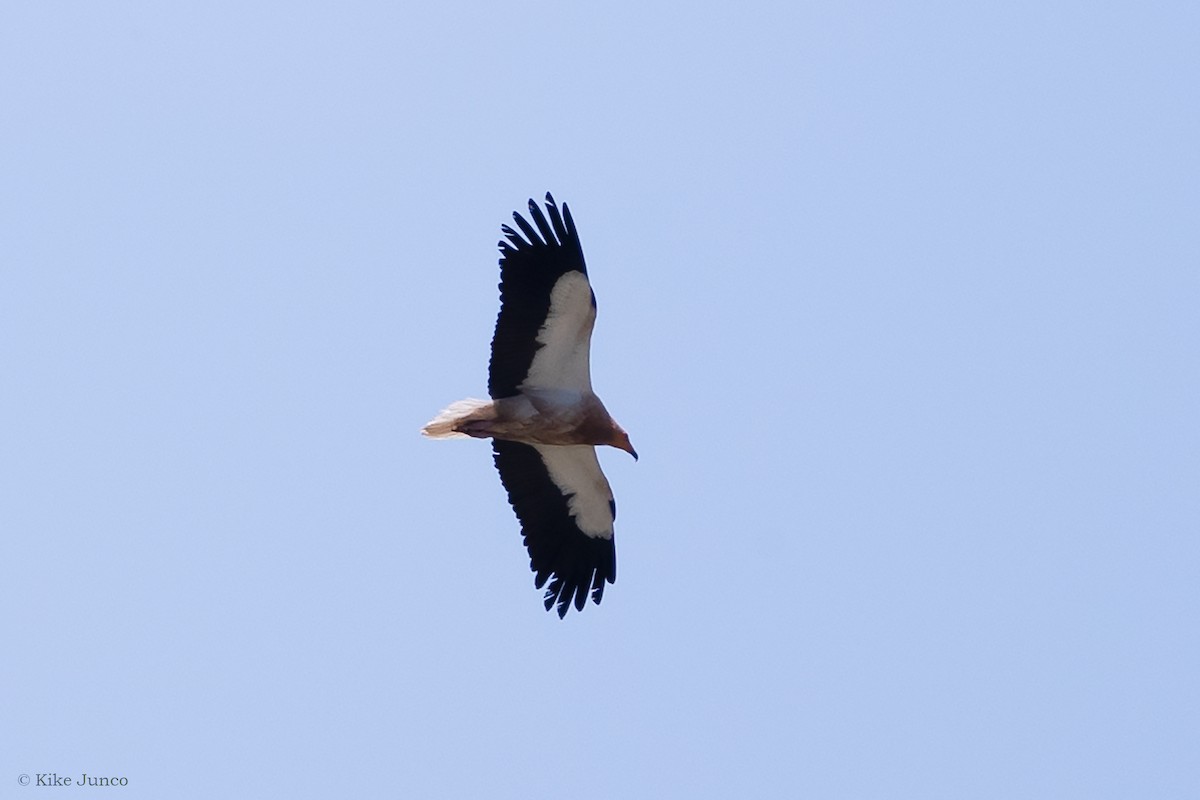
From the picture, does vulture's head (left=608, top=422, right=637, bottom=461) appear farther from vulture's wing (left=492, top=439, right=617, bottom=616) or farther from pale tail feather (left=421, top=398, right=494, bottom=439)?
pale tail feather (left=421, top=398, right=494, bottom=439)

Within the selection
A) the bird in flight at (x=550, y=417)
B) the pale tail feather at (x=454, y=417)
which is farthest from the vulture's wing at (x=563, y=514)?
the pale tail feather at (x=454, y=417)

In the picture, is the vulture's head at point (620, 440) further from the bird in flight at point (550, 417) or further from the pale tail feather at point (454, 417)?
the pale tail feather at point (454, 417)

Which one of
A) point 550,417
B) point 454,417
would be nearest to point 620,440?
point 550,417

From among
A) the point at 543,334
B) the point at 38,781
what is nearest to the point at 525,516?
the point at 543,334

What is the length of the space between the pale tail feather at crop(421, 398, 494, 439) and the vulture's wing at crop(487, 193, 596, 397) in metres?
0.19

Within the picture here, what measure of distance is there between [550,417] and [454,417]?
80 centimetres

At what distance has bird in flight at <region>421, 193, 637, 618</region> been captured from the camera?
11719 millimetres

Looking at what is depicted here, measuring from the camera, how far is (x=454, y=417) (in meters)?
12.1

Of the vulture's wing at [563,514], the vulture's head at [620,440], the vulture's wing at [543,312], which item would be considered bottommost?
the vulture's wing at [563,514]

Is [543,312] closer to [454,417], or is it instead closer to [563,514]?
[454,417]

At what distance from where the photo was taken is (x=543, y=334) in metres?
12.0

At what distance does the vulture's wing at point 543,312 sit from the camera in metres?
11.7

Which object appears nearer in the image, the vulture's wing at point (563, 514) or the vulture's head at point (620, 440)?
the vulture's head at point (620, 440)

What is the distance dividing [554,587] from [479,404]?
1885mm
